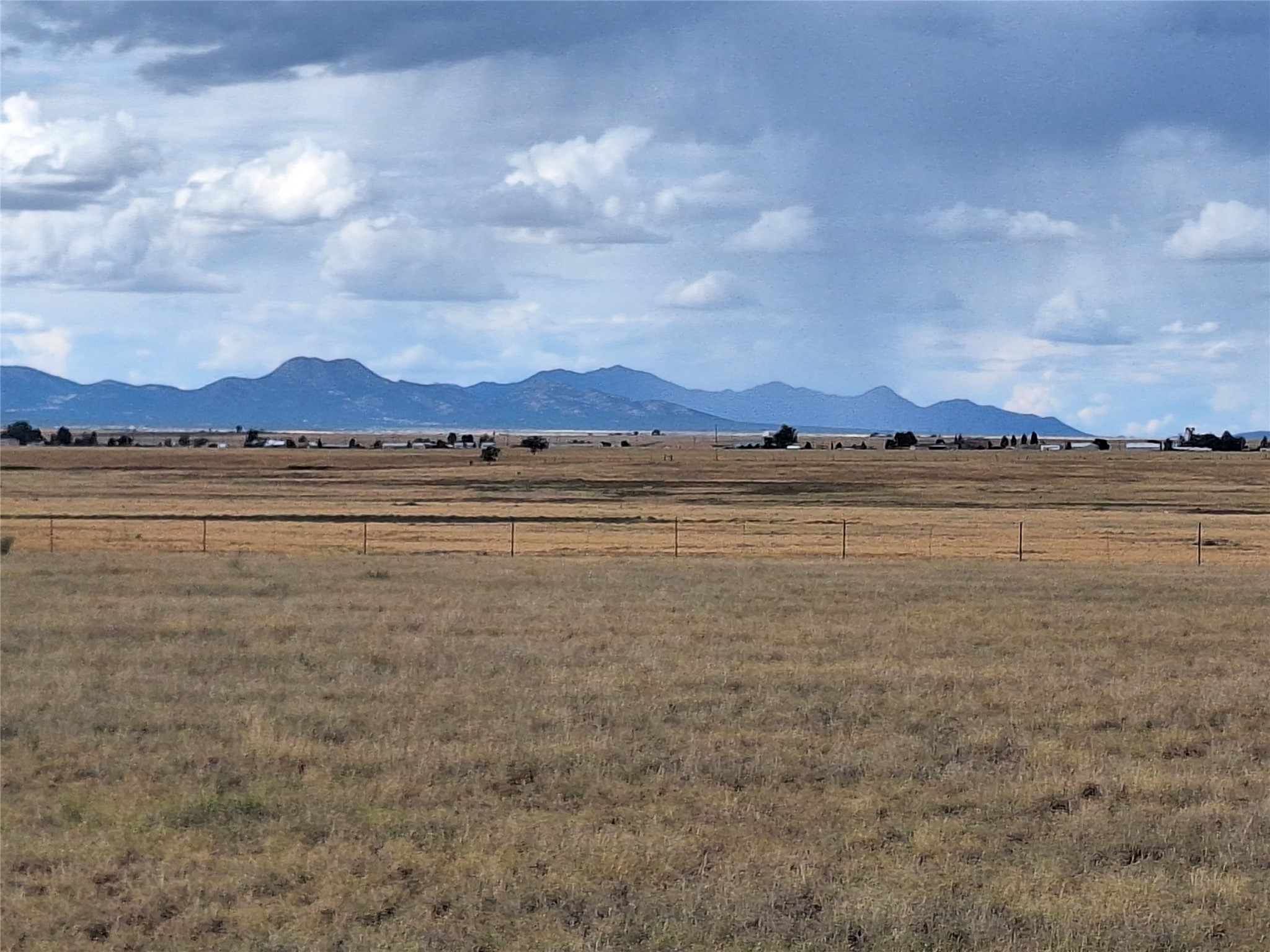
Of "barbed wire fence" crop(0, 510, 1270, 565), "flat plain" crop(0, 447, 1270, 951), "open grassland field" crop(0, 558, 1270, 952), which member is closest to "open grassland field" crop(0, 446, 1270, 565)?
"barbed wire fence" crop(0, 510, 1270, 565)

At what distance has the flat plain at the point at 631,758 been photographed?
978 centimetres

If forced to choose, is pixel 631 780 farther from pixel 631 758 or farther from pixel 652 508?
pixel 652 508

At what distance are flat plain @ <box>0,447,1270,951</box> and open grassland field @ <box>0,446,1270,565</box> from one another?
12.9 meters

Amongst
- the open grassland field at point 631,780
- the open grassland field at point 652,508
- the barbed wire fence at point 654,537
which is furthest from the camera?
the open grassland field at point 652,508

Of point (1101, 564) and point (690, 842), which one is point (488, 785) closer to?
point (690, 842)

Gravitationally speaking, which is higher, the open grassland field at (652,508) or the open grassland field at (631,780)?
the open grassland field at (652,508)

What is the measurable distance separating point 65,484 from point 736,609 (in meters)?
89.7

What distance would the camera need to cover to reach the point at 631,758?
47.1 ft

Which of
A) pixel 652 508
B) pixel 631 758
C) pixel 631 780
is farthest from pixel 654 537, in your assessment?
pixel 631 780

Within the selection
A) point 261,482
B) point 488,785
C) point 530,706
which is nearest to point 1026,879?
point 488,785

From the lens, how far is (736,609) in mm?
27891

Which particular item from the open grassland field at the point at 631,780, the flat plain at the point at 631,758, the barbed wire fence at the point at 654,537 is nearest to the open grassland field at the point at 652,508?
the barbed wire fence at the point at 654,537

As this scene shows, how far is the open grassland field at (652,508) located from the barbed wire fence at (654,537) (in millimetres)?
215

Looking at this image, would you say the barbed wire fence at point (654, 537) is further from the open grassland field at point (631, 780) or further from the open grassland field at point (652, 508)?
the open grassland field at point (631, 780)
